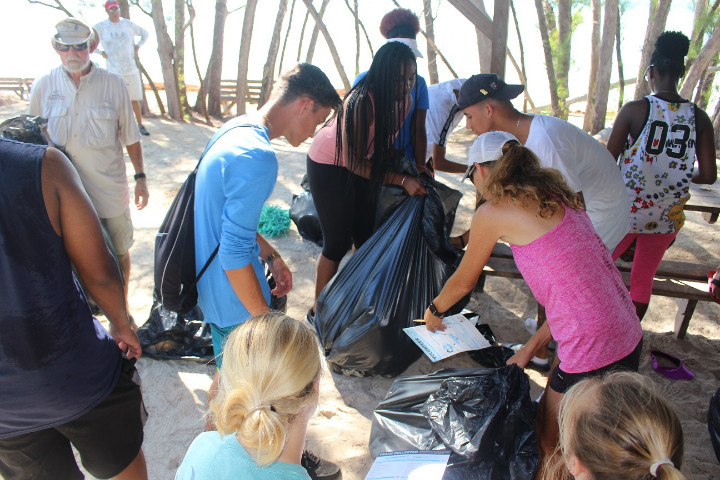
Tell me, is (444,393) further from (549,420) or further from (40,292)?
(40,292)

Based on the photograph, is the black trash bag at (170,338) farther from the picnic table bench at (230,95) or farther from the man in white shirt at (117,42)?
the picnic table bench at (230,95)

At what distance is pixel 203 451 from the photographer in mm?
1077

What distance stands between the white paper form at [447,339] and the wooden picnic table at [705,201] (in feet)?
7.39

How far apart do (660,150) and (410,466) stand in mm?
1975

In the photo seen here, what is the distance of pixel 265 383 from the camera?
3.36 ft

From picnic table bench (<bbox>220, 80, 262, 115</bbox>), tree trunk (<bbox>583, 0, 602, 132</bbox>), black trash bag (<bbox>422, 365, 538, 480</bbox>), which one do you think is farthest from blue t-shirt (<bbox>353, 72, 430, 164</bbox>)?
picnic table bench (<bbox>220, 80, 262, 115</bbox>)

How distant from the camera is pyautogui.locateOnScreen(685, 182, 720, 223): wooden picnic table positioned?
3.44 metres

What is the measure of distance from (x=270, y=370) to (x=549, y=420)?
1.19m

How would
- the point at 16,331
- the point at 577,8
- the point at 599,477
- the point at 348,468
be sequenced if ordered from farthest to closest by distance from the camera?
Result: the point at 577,8 → the point at 348,468 → the point at 16,331 → the point at 599,477

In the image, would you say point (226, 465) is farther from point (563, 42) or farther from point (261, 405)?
point (563, 42)

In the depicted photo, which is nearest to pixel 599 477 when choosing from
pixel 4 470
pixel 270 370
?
pixel 270 370

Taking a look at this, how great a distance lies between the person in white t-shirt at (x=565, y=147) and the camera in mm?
2121

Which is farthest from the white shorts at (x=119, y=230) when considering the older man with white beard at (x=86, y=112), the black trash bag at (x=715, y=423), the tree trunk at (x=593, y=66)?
the tree trunk at (x=593, y=66)

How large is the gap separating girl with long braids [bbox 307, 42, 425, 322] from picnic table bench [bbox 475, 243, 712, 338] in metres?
0.81
